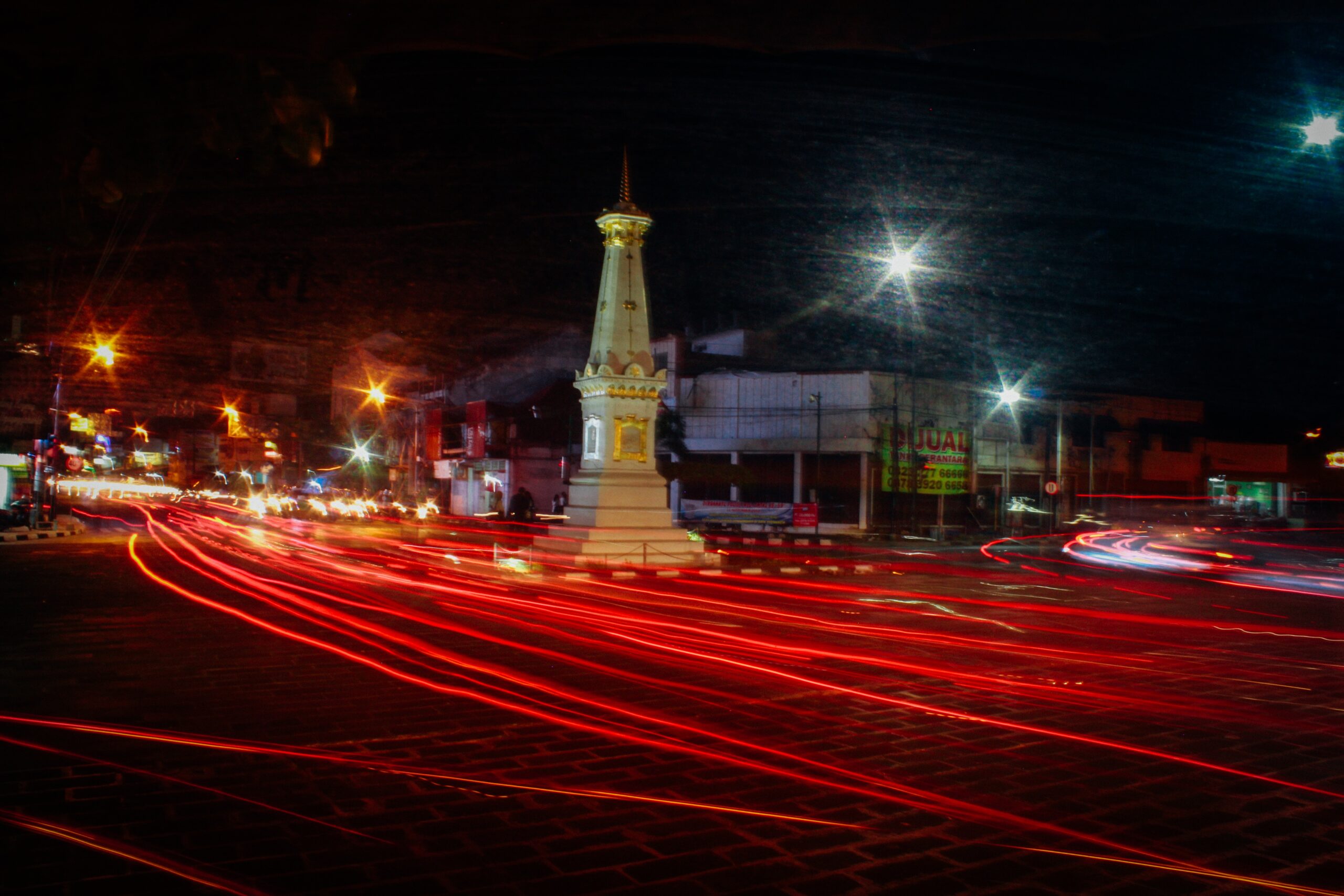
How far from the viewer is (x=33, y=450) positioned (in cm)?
3036

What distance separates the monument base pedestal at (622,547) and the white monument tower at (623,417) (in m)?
0.03

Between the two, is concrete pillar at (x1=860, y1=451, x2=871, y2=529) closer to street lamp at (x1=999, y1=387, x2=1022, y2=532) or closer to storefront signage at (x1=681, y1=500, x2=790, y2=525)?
storefront signage at (x1=681, y1=500, x2=790, y2=525)

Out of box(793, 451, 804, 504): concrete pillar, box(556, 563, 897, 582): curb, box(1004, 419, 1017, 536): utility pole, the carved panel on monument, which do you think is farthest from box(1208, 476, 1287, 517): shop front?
the carved panel on monument

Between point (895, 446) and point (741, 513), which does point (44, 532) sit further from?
point (895, 446)

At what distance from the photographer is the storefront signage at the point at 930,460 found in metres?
39.1

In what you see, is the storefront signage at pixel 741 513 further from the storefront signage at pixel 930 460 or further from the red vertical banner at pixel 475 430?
the red vertical banner at pixel 475 430

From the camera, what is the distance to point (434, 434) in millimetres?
55250

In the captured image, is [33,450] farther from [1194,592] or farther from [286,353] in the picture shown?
[1194,592]

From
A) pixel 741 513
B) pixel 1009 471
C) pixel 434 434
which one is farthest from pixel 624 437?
pixel 434 434

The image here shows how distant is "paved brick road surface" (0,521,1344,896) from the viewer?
3879mm

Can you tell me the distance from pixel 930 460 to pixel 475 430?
2412 centimetres

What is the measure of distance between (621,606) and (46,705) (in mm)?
7502

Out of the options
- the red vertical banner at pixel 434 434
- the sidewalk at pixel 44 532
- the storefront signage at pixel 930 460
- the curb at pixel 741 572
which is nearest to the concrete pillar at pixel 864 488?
the storefront signage at pixel 930 460

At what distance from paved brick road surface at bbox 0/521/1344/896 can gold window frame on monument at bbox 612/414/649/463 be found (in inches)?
400
